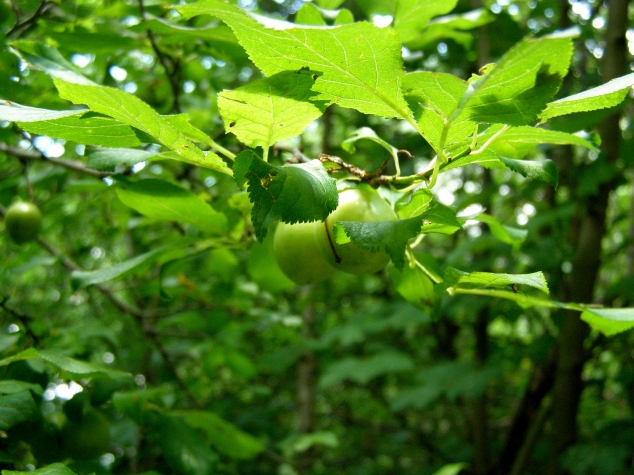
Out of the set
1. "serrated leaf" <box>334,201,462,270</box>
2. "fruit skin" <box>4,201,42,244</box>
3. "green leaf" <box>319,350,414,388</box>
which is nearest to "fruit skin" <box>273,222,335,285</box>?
"serrated leaf" <box>334,201,462,270</box>

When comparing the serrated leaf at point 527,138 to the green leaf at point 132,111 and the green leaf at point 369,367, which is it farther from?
the green leaf at point 369,367

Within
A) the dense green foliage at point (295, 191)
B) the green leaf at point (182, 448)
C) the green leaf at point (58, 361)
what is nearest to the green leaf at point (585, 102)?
the dense green foliage at point (295, 191)

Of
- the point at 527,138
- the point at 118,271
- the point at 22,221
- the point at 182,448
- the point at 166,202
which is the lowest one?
the point at 182,448

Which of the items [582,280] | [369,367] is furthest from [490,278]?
[369,367]

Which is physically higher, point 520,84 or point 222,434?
point 520,84

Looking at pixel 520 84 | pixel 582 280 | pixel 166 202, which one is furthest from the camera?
pixel 582 280

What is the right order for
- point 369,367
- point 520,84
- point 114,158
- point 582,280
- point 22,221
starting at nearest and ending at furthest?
point 520,84 → point 114,158 → point 22,221 → point 582,280 → point 369,367

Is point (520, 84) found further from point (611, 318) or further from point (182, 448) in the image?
point (182, 448)
